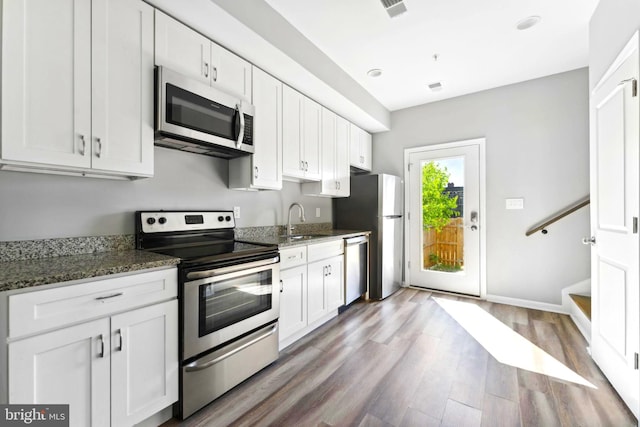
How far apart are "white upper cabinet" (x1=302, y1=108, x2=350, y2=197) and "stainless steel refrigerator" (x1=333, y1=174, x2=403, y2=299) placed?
0.75 feet

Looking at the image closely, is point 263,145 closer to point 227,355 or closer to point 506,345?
point 227,355

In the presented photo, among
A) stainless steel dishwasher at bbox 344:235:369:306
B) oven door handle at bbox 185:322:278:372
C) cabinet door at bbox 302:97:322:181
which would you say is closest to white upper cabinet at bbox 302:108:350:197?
cabinet door at bbox 302:97:322:181

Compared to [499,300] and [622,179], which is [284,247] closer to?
[622,179]

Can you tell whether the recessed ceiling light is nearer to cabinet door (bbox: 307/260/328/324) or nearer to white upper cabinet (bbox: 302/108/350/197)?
white upper cabinet (bbox: 302/108/350/197)

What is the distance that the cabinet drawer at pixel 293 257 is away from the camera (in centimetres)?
228

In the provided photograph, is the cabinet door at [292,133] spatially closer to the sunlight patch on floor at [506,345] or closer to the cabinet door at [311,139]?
the cabinet door at [311,139]

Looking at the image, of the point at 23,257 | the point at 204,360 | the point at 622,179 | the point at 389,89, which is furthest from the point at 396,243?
the point at 23,257

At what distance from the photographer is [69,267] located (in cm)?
129

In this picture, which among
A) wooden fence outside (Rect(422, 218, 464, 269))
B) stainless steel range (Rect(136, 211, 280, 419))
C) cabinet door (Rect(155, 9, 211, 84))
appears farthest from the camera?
wooden fence outside (Rect(422, 218, 464, 269))

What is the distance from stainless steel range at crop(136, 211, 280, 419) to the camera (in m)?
1.58

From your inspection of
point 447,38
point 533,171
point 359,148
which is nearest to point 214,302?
point 447,38

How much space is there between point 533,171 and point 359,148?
7.19ft

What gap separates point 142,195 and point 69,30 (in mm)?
980

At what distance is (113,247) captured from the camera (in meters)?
1.82
